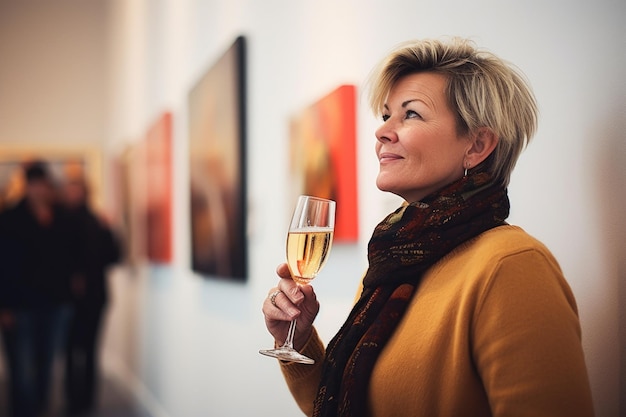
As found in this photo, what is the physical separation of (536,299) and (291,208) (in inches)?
67.8

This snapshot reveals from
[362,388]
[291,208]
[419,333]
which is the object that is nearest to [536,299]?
[419,333]

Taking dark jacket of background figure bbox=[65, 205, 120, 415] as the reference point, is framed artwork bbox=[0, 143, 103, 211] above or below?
above

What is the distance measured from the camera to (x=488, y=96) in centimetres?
138

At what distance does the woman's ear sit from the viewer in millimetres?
1402

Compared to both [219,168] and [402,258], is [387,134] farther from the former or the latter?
[219,168]

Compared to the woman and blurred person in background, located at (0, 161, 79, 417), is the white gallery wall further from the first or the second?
blurred person in background, located at (0, 161, 79, 417)

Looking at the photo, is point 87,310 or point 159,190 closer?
point 159,190

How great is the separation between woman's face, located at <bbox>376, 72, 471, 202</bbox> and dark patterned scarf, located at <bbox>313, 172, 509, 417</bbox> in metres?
0.04

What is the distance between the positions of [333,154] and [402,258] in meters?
1.02

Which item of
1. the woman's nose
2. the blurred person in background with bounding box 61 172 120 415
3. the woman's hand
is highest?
the woman's nose

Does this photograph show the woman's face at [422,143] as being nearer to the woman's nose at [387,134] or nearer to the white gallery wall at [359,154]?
the woman's nose at [387,134]

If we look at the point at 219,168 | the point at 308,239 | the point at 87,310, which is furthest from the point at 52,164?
the point at 308,239

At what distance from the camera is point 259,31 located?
10.5 ft

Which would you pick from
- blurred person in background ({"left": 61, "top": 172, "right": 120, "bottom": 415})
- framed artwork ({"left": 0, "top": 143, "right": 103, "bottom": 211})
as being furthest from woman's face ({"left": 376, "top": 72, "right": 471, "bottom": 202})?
framed artwork ({"left": 0, "top": 143, "right": 103, "bottom": 211})
